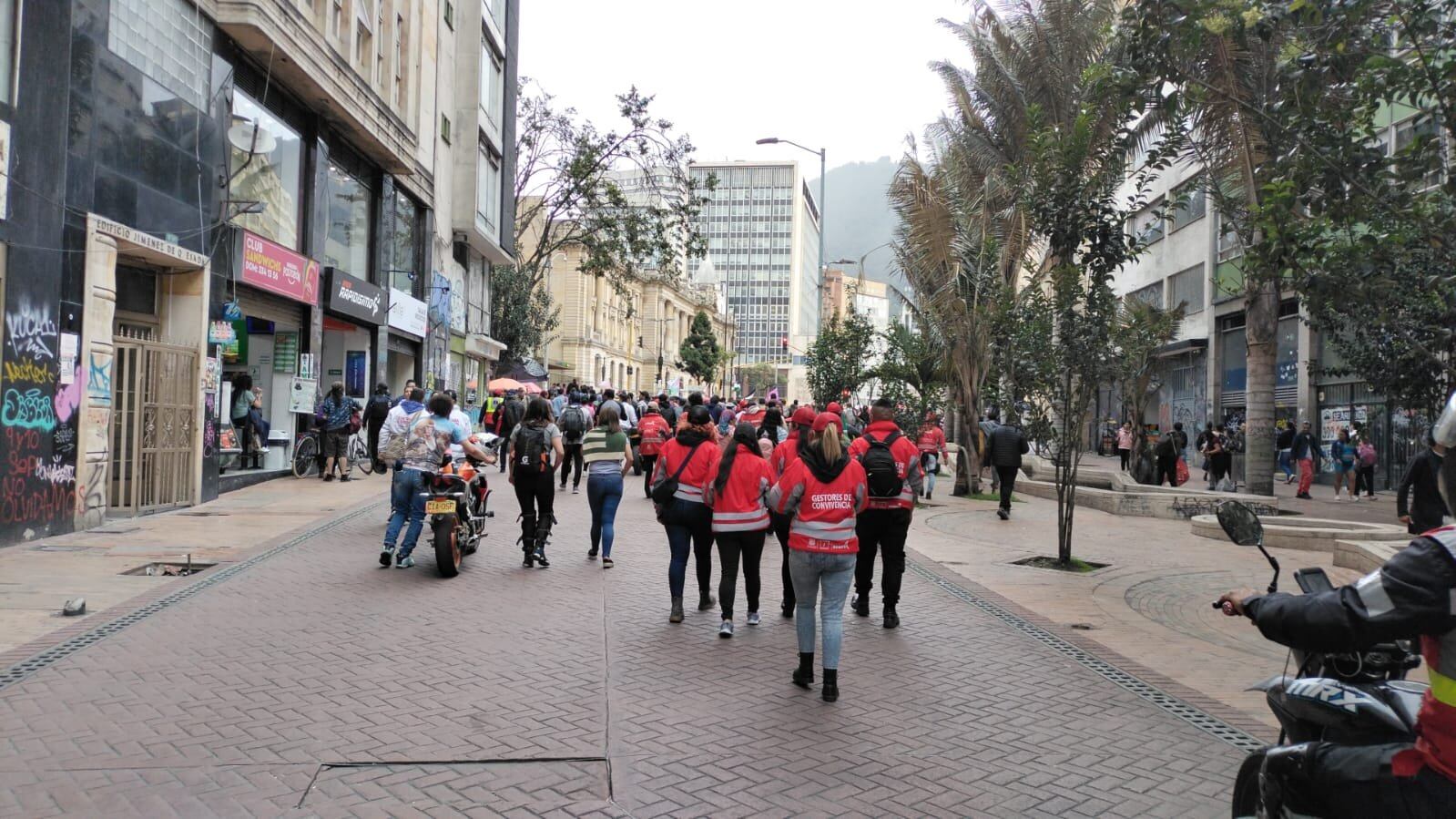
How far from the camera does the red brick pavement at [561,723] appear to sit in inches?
170

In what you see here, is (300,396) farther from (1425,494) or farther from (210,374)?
(1425,494)

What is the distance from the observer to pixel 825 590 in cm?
607

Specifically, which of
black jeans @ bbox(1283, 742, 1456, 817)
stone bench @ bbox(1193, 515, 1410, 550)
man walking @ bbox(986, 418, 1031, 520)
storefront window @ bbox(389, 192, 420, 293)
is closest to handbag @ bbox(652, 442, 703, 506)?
black jeans @ bbox(1283, 742, 1456, 817)

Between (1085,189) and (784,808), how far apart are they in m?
8.73

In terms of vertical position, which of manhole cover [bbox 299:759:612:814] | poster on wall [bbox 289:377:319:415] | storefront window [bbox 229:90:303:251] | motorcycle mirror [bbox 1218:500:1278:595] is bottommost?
manhole cover [bbox 299:759:612:814]

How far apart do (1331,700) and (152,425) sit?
14.0m

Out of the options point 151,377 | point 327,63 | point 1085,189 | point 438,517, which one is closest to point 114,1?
point 151,377

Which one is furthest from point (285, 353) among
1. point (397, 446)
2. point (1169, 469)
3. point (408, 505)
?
point (1169, 469)

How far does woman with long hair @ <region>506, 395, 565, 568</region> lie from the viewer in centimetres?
1016

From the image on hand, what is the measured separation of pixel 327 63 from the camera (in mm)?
18109

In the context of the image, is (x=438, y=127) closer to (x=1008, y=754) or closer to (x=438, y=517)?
(x=438, y=517)

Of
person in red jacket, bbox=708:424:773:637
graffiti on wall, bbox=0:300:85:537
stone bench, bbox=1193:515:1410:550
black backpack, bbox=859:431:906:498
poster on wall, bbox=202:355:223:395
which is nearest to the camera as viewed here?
person in red jacket, bbox=708:424:773:637

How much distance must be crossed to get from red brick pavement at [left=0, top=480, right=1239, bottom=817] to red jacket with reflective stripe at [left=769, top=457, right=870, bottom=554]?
88 centimetres

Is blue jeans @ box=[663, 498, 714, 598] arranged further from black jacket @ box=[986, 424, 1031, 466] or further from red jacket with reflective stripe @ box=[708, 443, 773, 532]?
black jacket @ box=[986, 424, 1031, 466]
